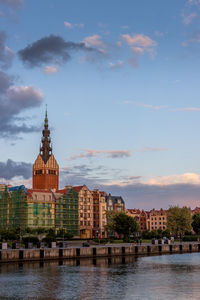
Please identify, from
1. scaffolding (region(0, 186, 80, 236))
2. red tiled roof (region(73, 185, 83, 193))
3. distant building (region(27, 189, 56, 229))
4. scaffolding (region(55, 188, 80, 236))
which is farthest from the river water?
red tiled roof (region(73, 185, 83, 193))

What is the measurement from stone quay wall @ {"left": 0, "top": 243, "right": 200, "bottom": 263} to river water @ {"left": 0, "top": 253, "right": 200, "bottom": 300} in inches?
125

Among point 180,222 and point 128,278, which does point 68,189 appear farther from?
point 128,278

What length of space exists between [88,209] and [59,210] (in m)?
14.4

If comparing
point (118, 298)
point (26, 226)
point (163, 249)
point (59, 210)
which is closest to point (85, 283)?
point (118, 298)

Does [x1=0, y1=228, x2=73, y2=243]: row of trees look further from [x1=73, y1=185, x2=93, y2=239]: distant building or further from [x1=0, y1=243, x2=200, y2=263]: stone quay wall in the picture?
[x1=0, y1=243, x2=200, y2=263]: stone quay wall

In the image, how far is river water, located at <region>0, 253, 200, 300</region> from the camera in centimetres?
4598

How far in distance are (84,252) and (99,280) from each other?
3086 centimetres

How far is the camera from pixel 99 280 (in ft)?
186

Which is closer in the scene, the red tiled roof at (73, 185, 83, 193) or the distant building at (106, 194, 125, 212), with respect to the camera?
the red tiled roof at (73, 185, 83, 193)

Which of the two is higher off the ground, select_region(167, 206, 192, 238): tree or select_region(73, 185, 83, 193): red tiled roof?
select_region(73, 185, 83, 193): red tiled roof

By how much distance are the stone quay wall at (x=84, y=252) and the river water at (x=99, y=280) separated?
3166 mm

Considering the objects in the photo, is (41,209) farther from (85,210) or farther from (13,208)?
(85,210)

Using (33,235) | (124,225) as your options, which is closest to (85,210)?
(33,235)

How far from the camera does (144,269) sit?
6881cm
